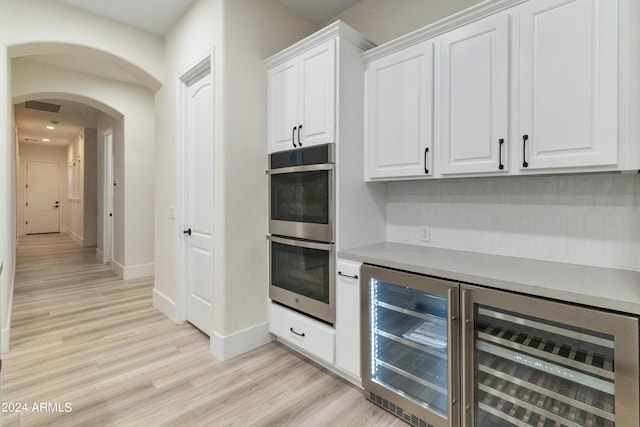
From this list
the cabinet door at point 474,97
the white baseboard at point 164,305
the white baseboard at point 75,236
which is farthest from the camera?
the white baseboard at point 75,236

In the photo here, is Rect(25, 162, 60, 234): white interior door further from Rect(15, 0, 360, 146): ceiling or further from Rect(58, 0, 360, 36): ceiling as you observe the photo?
Rect(58, 0, 360, 36): ceiling

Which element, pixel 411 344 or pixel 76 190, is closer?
pixel 411 344

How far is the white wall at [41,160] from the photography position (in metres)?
9.30

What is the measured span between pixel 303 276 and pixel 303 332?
0.42 metres

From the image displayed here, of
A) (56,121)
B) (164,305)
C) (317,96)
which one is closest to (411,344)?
(317,96)

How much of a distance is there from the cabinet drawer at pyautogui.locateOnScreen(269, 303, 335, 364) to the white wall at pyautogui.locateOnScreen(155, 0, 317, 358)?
0.17 metres

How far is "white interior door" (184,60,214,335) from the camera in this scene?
8.90ft

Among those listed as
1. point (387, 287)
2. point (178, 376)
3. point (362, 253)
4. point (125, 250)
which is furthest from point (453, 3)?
point (125, 250)

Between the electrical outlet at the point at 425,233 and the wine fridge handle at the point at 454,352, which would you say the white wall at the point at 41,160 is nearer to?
the electrical outlet at the point at 425,233

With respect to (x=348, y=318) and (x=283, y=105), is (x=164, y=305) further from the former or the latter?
(x=283, y=105)

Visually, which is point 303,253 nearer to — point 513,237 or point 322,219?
point 322,219

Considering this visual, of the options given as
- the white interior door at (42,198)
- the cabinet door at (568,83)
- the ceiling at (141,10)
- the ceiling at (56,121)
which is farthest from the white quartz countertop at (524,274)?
the white interior door at (42,198)

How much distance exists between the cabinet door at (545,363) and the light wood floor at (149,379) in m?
0.60

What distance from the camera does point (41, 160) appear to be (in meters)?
9.78
